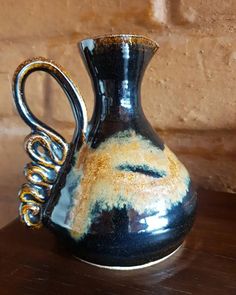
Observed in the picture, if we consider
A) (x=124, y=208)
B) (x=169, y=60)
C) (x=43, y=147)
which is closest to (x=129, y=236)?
(x=124, y=208)

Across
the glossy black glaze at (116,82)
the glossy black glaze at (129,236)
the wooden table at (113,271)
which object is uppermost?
the glossy black glaze at (116,82)

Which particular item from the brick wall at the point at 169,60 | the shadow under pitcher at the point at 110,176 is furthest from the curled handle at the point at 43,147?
the brick wall at the point at 169,60

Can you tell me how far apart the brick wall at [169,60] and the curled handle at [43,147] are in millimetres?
278

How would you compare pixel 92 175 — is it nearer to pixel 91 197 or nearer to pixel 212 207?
pixel 91 197

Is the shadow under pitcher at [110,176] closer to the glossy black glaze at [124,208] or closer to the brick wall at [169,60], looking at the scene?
the glossy black glaze at [124,208]

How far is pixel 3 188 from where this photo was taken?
0.80 m

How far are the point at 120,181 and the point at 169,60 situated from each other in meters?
0.34

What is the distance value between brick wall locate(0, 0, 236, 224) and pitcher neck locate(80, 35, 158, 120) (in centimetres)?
25

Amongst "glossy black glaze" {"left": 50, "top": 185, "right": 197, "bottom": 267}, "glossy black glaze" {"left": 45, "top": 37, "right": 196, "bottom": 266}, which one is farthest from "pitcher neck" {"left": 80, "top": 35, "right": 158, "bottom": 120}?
"glossy black glaze" {"left": 50, "top": 185, "right": 197, "bottom": 267}

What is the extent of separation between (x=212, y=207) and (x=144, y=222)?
23cm

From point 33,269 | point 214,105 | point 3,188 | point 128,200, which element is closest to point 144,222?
point 128,200

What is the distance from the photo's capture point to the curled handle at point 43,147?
41cm

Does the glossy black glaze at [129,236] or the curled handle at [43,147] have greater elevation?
the curled handle at [43,147]

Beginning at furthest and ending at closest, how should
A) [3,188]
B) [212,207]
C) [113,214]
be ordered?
[3,188]
[212,207]
[113,214]
